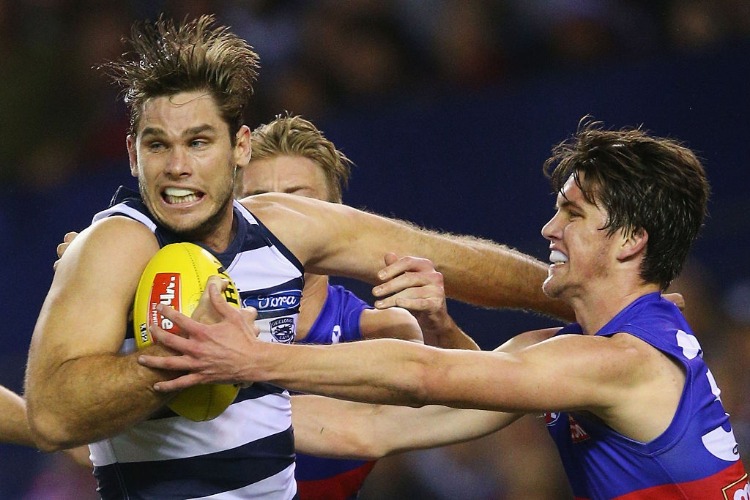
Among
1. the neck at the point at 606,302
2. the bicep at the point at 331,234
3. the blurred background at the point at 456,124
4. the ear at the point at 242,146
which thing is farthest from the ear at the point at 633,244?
the blurred background at the point at 456,124

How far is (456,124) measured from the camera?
23.0 ft

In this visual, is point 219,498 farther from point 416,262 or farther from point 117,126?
point 117,126

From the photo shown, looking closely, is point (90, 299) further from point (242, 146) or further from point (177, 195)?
point (242, 146)

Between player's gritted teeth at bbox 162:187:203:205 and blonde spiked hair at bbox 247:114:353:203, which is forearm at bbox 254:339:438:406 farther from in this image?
blonde spiked hair at bbox 247:114:353:203

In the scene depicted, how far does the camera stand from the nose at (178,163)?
3.45 meters

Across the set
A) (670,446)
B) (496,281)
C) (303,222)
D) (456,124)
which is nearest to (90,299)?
(303,222)

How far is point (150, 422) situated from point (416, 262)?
0.97 metres

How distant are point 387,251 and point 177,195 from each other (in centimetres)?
97

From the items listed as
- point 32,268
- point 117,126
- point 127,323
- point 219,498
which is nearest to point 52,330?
point 127,323

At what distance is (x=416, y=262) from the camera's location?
3787 mm

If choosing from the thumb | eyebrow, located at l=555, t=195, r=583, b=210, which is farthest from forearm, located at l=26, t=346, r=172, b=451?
eyebrow, located at l=555, t=195, r=583, b=210

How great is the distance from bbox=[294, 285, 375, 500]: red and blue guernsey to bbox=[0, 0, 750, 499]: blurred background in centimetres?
178

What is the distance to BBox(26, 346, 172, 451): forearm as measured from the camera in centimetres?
306

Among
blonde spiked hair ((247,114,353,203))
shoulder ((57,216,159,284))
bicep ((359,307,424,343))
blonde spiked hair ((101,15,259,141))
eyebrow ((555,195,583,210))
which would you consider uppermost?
blonde spiked hair ((247,114,353,203))
